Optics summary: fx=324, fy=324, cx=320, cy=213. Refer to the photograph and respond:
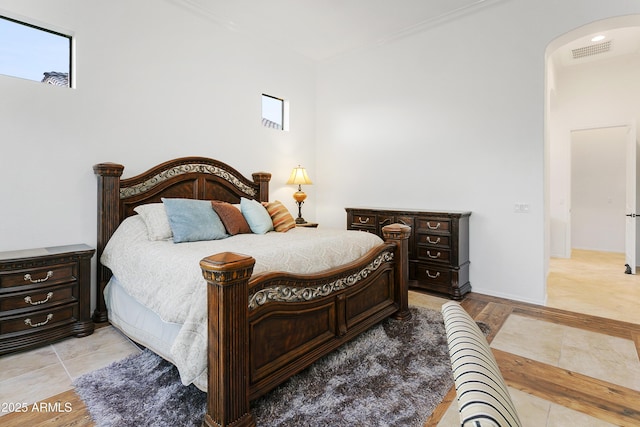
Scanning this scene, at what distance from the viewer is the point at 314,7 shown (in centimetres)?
373

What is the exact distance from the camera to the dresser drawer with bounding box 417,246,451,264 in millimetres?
3668

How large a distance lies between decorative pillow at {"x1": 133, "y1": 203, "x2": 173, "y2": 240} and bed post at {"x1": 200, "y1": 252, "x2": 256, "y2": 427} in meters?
1.46

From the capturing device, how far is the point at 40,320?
2408 mm

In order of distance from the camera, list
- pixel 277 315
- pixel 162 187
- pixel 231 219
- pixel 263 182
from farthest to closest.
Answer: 1. pixel 263 182
2. pixel 162 187
3. pixel 231 219
4. pixel 277 315

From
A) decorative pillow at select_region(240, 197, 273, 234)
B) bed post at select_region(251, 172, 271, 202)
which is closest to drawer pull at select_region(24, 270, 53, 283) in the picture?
decorative pillow at select_region(240, 197, 273, 234)

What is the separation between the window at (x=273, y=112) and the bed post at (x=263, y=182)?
2.64ft

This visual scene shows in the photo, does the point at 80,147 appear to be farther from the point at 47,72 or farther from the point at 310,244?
the point at 310,244

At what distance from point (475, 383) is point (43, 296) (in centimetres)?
300

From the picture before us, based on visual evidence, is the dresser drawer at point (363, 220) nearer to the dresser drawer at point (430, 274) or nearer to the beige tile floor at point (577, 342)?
the dresser drawer at point (430, 274)

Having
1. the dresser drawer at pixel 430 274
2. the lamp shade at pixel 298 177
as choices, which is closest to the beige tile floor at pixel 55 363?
the lamp shade at pixel 298 177

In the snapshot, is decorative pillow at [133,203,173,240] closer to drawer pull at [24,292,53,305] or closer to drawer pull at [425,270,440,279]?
drawer pull at [24,292,53,305]

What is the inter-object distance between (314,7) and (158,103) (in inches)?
81.5

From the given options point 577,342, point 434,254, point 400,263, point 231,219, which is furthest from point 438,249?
point 231,219

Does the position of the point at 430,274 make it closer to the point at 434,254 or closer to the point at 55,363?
the point at 434,254
